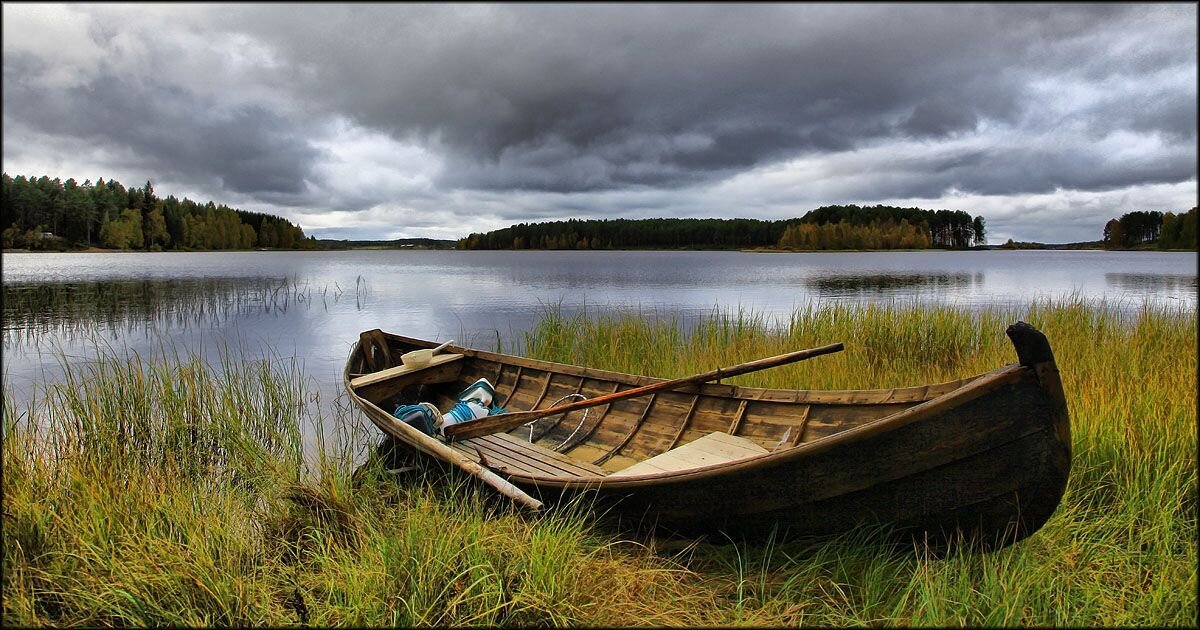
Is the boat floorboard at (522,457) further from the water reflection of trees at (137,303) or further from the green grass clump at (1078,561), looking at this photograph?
the water reflection of trees at (137,303)

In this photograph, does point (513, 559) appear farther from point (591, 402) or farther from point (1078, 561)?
point (1078, 561)

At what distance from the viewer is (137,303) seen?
70.0 ft

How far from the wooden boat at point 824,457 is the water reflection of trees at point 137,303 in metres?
14.2

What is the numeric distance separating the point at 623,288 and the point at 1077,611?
29805mm

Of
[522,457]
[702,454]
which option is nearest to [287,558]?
[522,457]

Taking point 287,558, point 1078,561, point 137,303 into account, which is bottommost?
point 287,558

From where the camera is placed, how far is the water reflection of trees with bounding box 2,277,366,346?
16188 mm

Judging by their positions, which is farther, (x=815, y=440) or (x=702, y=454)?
(x=702, y=454)

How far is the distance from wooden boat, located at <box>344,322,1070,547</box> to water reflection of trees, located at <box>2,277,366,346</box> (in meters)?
14.2

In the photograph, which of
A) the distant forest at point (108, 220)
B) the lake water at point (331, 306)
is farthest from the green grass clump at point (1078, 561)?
the distant forest at point (108, 220)

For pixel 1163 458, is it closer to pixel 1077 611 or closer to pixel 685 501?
pixel 1077 611

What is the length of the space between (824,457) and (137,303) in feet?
78.9

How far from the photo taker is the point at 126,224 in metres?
71.2

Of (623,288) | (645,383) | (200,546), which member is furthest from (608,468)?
(623,288)
